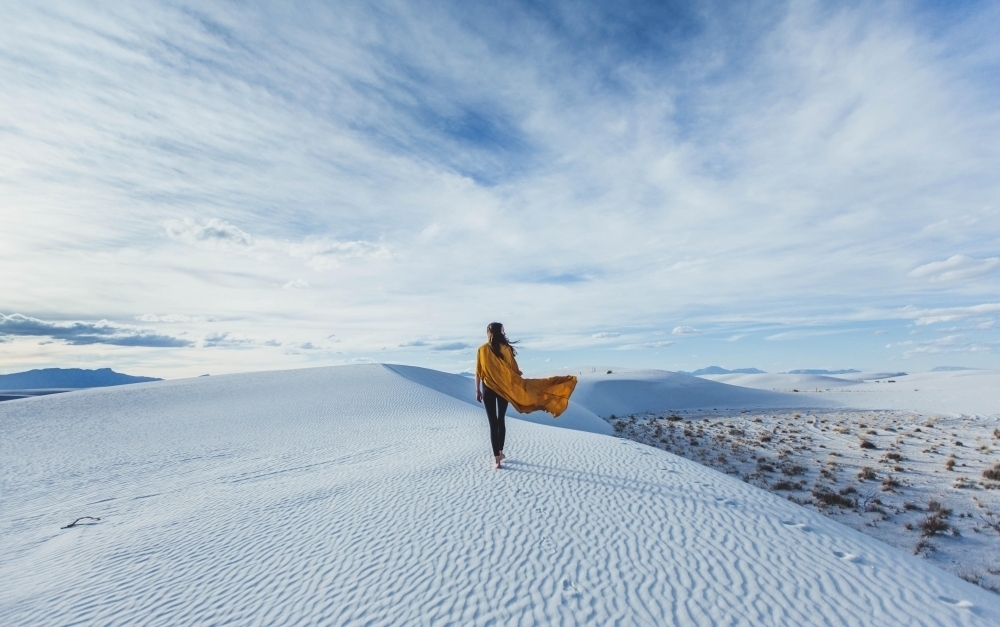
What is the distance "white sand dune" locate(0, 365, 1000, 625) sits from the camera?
2975 mm

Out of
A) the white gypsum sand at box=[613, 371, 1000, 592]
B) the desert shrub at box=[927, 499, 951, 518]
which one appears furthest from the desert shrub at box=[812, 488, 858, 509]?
the desert shrub at box=[927, 499, 951, 518]

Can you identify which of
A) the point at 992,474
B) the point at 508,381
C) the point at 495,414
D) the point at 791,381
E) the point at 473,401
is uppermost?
the point at 791,381

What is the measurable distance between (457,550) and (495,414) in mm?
2358

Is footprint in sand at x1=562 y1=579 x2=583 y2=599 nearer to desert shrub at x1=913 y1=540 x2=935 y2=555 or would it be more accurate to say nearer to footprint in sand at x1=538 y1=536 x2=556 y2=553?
footprint in sand at x1=538 y1=536 x2=556 y2=553

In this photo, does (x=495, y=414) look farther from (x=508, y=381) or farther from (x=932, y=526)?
(x=932, y=526)

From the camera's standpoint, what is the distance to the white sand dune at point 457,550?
2.97 metres

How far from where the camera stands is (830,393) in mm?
38344

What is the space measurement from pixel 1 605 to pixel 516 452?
18.1 feet

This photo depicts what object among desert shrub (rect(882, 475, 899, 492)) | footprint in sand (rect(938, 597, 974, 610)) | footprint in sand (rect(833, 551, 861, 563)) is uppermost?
footprint in sand (rect(833, 551, 861, 563))

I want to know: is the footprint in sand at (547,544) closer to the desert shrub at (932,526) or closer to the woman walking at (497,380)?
the woman walking at (497,380)

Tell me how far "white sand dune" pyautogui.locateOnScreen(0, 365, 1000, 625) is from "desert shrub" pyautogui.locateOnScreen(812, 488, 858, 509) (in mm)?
3178

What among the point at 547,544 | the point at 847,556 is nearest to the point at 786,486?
the point at 847,556

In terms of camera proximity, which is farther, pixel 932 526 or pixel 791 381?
pixel 791 381

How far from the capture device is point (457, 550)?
12.0 ft
